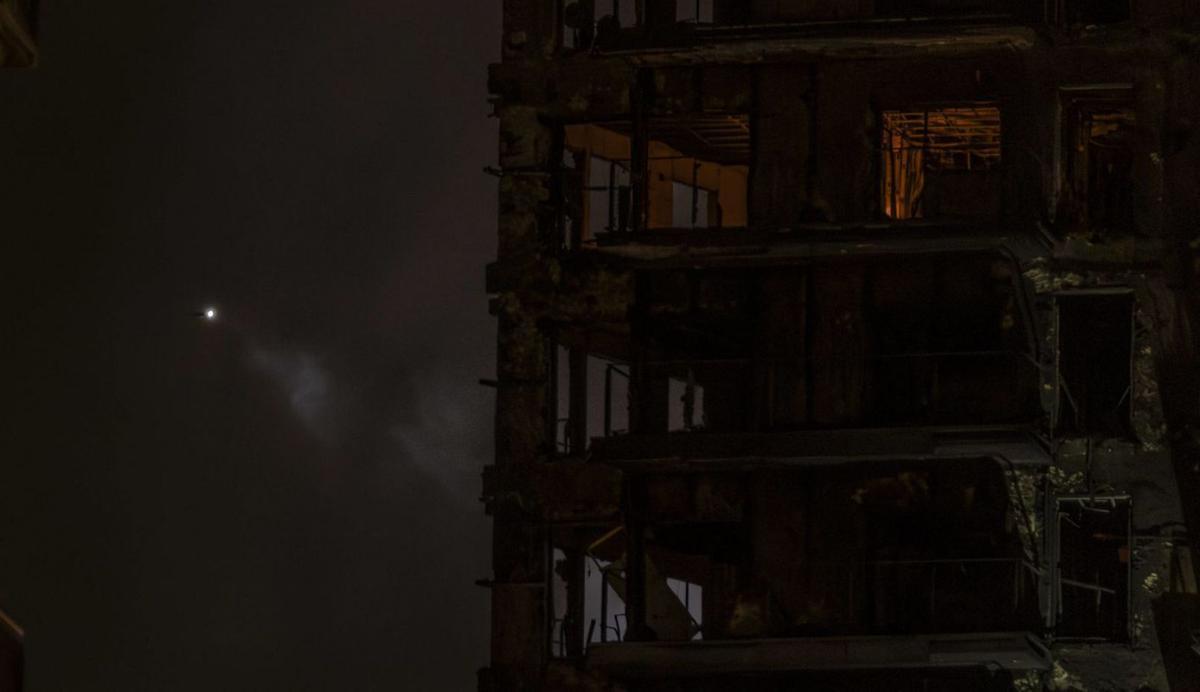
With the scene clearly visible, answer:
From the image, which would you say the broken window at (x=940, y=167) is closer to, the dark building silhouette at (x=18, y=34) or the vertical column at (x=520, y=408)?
the vertical column at (x=520, y=408)

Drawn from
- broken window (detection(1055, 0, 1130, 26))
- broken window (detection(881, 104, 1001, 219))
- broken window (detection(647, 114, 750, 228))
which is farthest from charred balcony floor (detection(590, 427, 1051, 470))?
broken window (detection(1055, 0, 1130, 26))

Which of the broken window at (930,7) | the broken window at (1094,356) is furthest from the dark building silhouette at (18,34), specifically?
the broken window at (1094,356)

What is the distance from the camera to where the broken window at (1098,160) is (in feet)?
137

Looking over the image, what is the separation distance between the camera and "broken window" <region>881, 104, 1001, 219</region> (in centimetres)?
4297

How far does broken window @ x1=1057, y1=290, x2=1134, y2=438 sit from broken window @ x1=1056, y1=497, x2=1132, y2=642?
1.39m

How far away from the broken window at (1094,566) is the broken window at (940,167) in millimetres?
5434

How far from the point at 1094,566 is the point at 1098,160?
282 inches

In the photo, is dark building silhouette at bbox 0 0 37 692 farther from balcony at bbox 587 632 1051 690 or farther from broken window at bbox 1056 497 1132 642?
broken window at bbox 1056 497 1132 642

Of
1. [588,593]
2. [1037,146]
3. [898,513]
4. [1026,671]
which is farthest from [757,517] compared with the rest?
[588,593]

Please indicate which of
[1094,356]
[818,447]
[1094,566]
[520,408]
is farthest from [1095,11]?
[520,408]

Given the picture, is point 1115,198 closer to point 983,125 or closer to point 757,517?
point 983,125

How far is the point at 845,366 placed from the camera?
41031 mm

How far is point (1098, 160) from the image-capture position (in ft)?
142

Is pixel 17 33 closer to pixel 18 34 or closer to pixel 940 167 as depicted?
pixel 18 34
